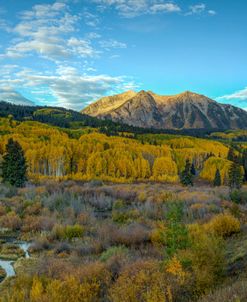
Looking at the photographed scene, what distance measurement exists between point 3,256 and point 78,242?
3.21 m

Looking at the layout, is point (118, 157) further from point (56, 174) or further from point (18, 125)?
point (18, 125)

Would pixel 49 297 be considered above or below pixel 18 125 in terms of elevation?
below

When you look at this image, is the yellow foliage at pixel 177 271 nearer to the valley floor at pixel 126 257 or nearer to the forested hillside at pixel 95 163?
the valley floor at pixel 126 257

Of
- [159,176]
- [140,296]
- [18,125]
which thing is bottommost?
[159,176]

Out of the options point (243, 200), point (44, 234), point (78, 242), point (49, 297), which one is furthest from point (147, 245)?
point (243, 200)

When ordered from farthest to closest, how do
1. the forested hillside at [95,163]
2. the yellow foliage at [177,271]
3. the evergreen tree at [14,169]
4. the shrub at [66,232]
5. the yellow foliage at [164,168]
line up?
the yellow foliage at [164,168]
the forested hillside at [95,163]
the evergreen tree at [14,169]
the shrub at [66,232]
the yellow foliage at [177,271]

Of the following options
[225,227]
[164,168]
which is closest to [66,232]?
[225,227]

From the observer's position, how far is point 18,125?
115312mm

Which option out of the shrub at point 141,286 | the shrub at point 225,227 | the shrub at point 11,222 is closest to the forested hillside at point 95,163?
the shrub at point 11,222

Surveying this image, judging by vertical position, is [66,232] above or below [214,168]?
above

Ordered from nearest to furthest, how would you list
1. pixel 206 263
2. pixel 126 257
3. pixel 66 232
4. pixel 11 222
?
pixel 206 263
pixel 126 257
pixel 66 232
pixel 11 222

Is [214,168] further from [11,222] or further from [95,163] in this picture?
[11,222]

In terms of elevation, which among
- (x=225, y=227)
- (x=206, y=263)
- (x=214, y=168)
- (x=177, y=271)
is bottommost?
(x=214, y=168)

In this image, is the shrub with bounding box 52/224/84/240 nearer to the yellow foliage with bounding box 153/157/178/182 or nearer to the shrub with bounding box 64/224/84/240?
the shrub with bounding box 64/224/84/240
